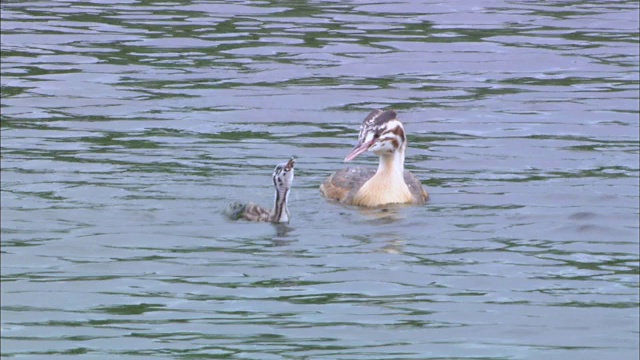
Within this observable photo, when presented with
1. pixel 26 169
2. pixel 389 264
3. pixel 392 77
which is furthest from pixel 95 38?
pixel 389 264

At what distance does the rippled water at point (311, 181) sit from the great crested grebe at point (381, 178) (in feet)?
0.73

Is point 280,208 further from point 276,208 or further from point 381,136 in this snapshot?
point 381,136

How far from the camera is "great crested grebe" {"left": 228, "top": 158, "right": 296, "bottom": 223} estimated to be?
17703 mm

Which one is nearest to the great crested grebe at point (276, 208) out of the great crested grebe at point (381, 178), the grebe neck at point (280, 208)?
the grebe neck at point (280, 208)

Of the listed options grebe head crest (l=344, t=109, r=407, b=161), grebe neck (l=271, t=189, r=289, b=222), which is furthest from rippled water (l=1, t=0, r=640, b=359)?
grebe head crest (l=344, t=109, r=407, b=161)

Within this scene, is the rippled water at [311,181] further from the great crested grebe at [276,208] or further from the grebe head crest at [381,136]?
the grebe head crest at [381,136]

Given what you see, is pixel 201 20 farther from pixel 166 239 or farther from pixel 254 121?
pixel 166 239

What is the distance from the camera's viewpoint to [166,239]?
1664 cm

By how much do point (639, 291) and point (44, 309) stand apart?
15.1 ft

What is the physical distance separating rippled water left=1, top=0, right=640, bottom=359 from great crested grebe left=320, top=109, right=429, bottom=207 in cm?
22

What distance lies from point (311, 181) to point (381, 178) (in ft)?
3.10

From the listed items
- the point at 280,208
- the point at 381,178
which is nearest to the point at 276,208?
the point at 280,208

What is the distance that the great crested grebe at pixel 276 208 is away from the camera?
1770 centimetres

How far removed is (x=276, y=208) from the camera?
17734 millimetres
